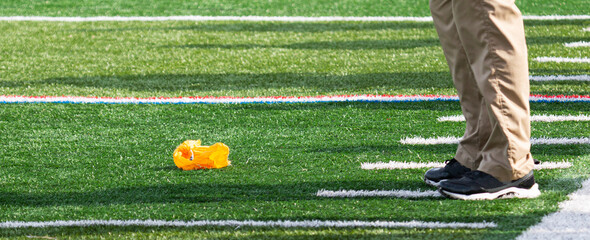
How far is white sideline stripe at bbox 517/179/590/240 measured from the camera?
2.68 m

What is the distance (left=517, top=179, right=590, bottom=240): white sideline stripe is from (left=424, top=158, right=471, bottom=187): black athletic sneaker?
408 millimetres

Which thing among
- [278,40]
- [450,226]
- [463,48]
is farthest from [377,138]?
[278,40]

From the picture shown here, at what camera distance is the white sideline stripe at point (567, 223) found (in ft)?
8.79

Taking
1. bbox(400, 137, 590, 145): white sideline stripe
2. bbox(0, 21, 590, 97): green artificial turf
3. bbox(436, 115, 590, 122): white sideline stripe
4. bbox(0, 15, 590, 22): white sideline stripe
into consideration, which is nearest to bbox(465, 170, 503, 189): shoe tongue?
bbox(400, 137, 590, 145): white sideline stripe

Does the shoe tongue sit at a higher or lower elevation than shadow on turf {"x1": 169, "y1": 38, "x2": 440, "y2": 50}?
higher

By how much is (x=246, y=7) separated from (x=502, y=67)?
26.2 ft

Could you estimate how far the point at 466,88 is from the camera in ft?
10.4

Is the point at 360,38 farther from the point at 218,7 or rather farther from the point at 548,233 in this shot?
the point at 548,233

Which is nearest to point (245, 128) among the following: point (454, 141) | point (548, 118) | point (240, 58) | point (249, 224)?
point (454, 141)

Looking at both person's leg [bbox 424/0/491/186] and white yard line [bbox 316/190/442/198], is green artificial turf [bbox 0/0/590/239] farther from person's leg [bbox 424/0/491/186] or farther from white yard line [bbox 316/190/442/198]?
person's leg [bbox 424/0/491/186]

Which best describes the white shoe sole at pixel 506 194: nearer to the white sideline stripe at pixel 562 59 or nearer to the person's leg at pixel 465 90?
the person's leg at pixel 465 90

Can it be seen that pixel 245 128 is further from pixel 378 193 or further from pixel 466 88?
pixel 466 88

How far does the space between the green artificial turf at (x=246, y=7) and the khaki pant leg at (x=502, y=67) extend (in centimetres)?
709

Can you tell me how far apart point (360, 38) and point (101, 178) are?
5039mm
